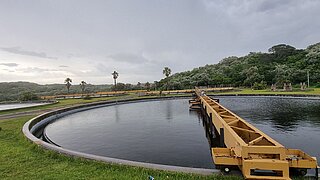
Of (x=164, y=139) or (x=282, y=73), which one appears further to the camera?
(x=282, y=73)

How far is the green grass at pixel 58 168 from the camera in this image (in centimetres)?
528

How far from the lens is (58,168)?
6.10 meters

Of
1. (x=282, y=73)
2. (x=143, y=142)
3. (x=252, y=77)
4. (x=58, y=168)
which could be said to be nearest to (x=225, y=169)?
(x=58, y=168)

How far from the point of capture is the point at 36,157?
7234mm

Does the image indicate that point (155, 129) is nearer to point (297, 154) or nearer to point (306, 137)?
point (306, 137)

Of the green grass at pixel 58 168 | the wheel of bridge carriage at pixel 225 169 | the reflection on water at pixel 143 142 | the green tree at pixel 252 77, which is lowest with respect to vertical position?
the reflection on water at pixel 143 142

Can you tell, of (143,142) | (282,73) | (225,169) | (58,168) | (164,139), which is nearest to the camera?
(225,169)

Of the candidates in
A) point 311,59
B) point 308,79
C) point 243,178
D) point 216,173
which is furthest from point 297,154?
point 311,59

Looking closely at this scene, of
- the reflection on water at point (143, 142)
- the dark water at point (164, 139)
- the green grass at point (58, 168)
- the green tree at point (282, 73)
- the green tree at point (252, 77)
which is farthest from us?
the green tree at point (252, 77)

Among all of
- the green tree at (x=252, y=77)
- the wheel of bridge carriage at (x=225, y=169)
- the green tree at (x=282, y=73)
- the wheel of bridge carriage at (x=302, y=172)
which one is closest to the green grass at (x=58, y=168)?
the wheel of bridge carriage at (x=225, y=169)

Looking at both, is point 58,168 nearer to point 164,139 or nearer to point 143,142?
point 143,142

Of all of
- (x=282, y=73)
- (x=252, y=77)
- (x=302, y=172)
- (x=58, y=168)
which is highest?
(x=282, y=73)

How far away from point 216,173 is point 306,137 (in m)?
8.42

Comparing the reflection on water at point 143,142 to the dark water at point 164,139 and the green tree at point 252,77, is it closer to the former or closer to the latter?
the dark water at point 164,139
